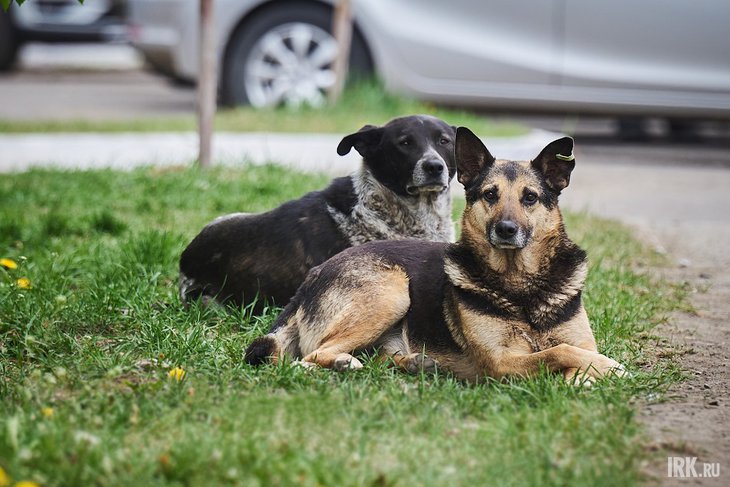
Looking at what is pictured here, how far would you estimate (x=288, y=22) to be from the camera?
11164 millimetres

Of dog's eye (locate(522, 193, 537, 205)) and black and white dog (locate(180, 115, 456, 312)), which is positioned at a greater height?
dog's eye (locate(522, 193, 537, 205))

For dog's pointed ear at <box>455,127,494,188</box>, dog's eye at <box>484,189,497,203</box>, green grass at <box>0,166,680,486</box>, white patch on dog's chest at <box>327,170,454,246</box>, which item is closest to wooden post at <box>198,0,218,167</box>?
green grass at <box>0,166,680,486</box>

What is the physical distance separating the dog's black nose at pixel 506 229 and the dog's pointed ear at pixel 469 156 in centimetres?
40

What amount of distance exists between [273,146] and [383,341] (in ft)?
17.0

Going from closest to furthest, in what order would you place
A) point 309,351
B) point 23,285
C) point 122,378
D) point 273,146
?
point 122,378, point 309,351, point 23,285, point 273,146

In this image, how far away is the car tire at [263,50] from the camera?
11.2 metres

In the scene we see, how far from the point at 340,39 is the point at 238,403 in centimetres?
704

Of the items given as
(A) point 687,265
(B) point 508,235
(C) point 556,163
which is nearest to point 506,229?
(B) point 508,235

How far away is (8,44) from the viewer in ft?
59.1

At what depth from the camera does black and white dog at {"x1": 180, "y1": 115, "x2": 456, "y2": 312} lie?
18.3 feet

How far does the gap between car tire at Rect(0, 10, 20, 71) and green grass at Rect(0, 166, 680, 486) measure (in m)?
12.7

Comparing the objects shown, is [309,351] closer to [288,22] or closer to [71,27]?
[288,22]

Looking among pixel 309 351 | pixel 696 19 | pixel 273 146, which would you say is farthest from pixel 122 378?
pixel 696 19

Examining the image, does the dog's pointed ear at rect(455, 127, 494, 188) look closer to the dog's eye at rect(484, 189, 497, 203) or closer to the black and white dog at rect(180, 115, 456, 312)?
the dog's eye at rect(484, 189, 497, 203)
